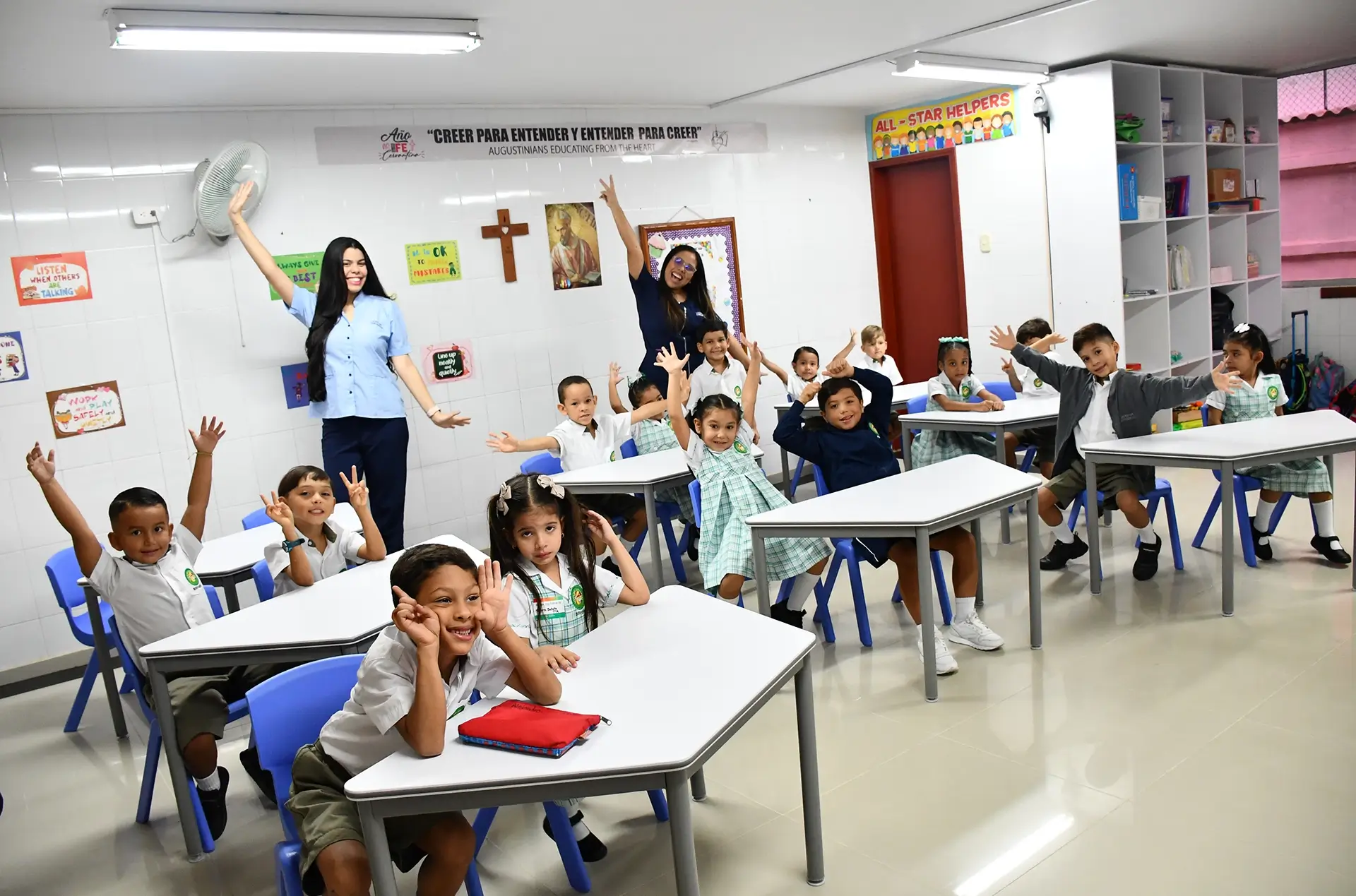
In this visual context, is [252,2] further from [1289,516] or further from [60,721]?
[1289,516]

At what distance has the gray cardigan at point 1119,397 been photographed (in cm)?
425

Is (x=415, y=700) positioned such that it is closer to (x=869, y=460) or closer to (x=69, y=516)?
(x=69, y=516)

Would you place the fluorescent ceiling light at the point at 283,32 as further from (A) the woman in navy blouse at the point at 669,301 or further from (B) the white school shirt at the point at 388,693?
(B) the white school shirt at the point at 388,693

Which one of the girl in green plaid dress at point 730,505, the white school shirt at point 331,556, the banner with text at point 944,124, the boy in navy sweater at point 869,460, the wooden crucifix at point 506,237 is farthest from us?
the banner with text at point 944,124

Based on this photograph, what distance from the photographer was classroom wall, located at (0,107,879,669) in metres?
4.76

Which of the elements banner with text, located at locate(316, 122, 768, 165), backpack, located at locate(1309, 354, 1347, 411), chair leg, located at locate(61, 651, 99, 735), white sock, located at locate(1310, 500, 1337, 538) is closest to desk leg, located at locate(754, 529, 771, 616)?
white sock, located at locate(1310, 500, 1337, 538)

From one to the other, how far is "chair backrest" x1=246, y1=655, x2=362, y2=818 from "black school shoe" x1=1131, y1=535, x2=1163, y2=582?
3.46m

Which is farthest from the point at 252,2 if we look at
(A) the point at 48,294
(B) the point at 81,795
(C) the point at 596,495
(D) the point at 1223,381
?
(D) the point at 1223,381

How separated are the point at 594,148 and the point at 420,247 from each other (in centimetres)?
135

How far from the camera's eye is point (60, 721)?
13.8 feet

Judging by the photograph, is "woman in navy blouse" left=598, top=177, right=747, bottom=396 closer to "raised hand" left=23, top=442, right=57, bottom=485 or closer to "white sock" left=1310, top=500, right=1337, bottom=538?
"white sock" left=1310, top=500, right=1337, bottom=538

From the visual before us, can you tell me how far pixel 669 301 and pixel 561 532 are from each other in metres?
3.20

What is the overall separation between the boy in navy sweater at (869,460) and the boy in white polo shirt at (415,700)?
197 cm

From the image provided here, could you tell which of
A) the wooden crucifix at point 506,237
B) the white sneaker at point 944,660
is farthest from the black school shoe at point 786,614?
the wooden crucifix at point 506,237
